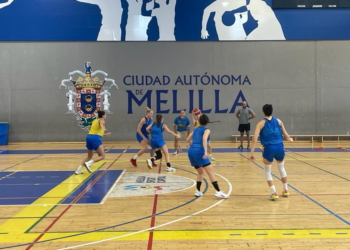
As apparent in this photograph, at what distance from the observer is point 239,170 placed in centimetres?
1042

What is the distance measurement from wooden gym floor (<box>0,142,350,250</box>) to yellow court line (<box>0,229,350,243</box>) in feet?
0.05

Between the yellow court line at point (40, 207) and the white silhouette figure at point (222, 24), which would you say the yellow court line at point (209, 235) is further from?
the white silhouette figure at point (222, 24)

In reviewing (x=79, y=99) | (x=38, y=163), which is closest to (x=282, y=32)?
(x=79, y=99)

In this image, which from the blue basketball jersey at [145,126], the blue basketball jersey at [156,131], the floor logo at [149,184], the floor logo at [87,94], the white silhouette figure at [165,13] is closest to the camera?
the floor logo at [149,184]

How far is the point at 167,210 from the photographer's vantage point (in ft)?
20.0

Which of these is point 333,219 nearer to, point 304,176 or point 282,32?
point 304,176

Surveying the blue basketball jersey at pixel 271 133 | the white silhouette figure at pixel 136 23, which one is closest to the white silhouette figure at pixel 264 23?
the white silhouette figure at pixel 136 23

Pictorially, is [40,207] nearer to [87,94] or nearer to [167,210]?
[167,210]

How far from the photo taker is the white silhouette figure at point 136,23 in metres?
19.7

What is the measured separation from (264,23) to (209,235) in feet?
57.2

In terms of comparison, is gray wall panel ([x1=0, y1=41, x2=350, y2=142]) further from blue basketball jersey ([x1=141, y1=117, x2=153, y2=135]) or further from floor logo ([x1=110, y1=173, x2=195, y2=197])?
floor logo ([x1=110, y1=173, x2=195, y2=197])

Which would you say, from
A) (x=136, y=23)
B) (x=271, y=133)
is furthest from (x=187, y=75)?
(x=271, y=133)

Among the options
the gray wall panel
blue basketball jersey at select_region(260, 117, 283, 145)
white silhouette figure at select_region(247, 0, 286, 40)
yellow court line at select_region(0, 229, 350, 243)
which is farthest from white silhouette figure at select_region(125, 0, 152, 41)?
yellow court line at select_region(0, 229, 350, 243)

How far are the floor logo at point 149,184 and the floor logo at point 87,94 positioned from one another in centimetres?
1106
